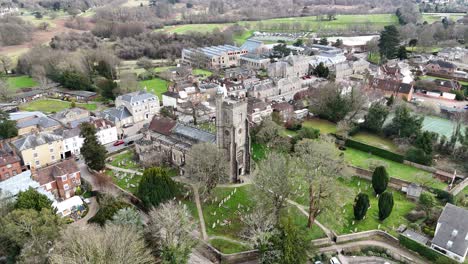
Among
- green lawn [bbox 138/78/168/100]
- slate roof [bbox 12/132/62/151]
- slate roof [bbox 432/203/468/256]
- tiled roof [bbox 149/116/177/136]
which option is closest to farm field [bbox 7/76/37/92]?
green lawn [bbox 138/78/168/100]

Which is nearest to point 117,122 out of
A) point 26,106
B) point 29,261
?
point 26,106

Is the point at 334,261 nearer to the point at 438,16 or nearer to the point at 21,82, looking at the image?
the point at 21,82

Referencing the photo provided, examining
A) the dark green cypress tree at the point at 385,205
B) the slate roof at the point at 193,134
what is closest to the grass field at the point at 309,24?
the slate roof at the point at 193,134

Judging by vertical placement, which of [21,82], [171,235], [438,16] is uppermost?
[438,16]

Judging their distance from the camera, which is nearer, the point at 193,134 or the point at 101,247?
the point at 101,247

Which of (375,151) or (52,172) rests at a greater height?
(52,172)

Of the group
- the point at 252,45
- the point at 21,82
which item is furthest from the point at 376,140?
the point at 21,82

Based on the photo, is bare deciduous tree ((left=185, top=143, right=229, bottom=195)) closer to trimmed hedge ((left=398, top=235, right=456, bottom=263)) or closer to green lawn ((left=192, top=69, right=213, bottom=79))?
trimmed hedge ((left=398, top=235, right=456, bottom=263))

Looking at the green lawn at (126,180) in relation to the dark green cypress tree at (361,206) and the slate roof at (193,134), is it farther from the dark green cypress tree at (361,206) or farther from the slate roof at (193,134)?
the dark green cypress tree at (361,206)
